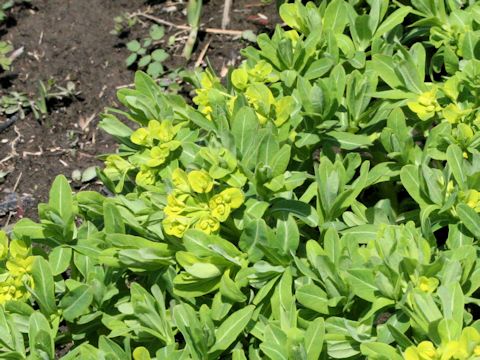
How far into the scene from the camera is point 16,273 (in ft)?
7.45

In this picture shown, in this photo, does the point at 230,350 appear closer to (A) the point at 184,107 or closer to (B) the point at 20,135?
(A) the point at 184,107

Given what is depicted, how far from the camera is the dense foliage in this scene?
1956mm

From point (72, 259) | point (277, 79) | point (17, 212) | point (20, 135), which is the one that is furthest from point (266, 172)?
point (20, 135)

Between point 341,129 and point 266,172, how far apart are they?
42 cm

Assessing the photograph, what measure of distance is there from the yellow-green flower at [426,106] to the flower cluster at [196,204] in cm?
66

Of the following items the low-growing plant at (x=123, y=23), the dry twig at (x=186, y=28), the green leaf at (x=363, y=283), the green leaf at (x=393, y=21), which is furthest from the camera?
the low-growing plant at (x=123, y=23)

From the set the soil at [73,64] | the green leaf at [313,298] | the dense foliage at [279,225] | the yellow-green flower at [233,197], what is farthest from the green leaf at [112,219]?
the soil at [73,64]

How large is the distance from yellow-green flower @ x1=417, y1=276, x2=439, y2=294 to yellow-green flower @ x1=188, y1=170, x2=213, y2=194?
61 centimetres

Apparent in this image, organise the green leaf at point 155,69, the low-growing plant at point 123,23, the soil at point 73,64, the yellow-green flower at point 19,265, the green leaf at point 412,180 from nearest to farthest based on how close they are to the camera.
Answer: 1. the green leaf at point 412,180
2. the yellow-green flower at point 19,265
3. the soil at point 73,64
4. the green leaf at point 155,69
5. the low-growing plant at point 123,23

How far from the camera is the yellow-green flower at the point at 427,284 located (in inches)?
74.9

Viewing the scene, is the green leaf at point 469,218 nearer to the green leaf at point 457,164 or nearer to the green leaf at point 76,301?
the green leaf at point 457,164

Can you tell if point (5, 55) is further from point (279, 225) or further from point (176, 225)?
point (279, 225)

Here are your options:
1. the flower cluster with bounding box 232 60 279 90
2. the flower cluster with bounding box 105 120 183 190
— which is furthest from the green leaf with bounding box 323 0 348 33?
the flower cluster with bounding box 105 120 183 190

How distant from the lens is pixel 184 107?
2.65 m
